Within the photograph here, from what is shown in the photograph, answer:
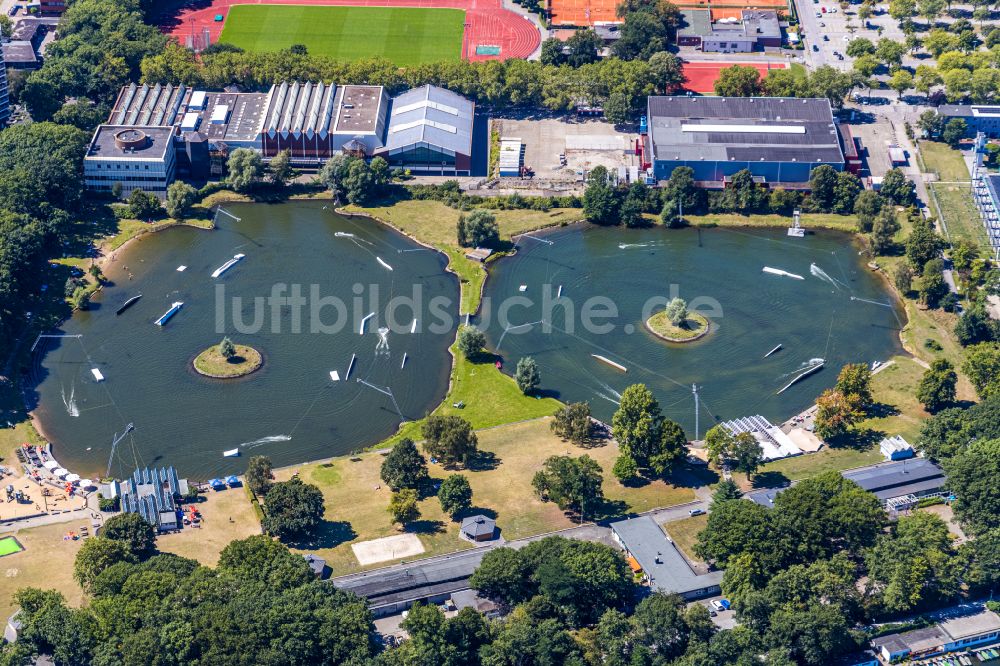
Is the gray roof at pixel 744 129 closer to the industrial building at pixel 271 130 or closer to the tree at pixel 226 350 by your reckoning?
the industrial building at pixel 271 130

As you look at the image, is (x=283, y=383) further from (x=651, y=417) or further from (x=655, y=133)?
(x=655, y=133)

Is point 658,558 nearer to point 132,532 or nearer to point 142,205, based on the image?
point 132,532

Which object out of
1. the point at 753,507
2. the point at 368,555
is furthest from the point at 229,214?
the point at 753,507

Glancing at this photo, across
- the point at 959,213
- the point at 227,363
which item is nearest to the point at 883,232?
the point at 959,213

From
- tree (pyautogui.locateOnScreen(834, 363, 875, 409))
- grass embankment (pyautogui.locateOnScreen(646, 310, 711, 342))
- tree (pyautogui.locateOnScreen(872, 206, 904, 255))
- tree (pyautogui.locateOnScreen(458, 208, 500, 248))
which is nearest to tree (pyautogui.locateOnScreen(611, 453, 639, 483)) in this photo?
tree (pyautogui.locateOnScreen(834, 363, 875, 409))

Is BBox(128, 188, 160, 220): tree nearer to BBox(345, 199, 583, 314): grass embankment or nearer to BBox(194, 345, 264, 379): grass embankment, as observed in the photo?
BBox(345, 199, 583, 314): grass embankment

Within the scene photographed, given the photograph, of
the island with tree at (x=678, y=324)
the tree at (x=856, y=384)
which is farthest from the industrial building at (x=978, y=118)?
the tree at (x=856, y=384)
